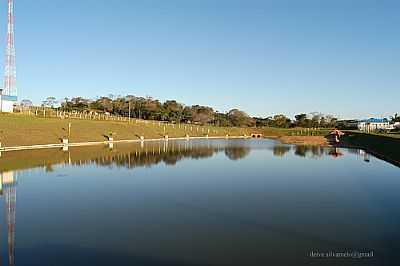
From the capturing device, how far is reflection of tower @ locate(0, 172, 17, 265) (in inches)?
299

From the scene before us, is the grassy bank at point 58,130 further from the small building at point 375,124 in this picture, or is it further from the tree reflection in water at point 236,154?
the small building at point 375,124

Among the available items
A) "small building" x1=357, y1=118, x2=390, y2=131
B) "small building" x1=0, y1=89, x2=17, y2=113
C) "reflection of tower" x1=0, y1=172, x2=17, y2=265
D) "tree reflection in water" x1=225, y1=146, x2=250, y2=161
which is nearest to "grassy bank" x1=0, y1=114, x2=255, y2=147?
"small building" x1=0, y1=89, x2=17, y2=113

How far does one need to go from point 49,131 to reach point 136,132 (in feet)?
59.5

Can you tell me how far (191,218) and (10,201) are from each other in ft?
18.1

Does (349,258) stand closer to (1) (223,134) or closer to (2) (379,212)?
(2) (379,212)

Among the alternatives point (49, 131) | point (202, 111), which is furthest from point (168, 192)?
point (202, 111)

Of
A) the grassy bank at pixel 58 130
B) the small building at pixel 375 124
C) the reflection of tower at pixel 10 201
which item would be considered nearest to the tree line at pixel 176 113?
the small building at pixel 375 124

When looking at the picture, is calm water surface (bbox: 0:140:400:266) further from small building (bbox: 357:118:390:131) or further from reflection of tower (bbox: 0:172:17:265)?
small building (bbox: 357:118:390:131)

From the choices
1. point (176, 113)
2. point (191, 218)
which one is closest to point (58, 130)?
point (191, 218)

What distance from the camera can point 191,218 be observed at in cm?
1005

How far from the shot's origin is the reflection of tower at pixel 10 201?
760 cm

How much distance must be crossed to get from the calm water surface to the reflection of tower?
24mm

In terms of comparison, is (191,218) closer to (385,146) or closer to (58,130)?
(385,146)

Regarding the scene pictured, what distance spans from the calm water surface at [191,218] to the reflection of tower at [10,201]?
0.08 feet
